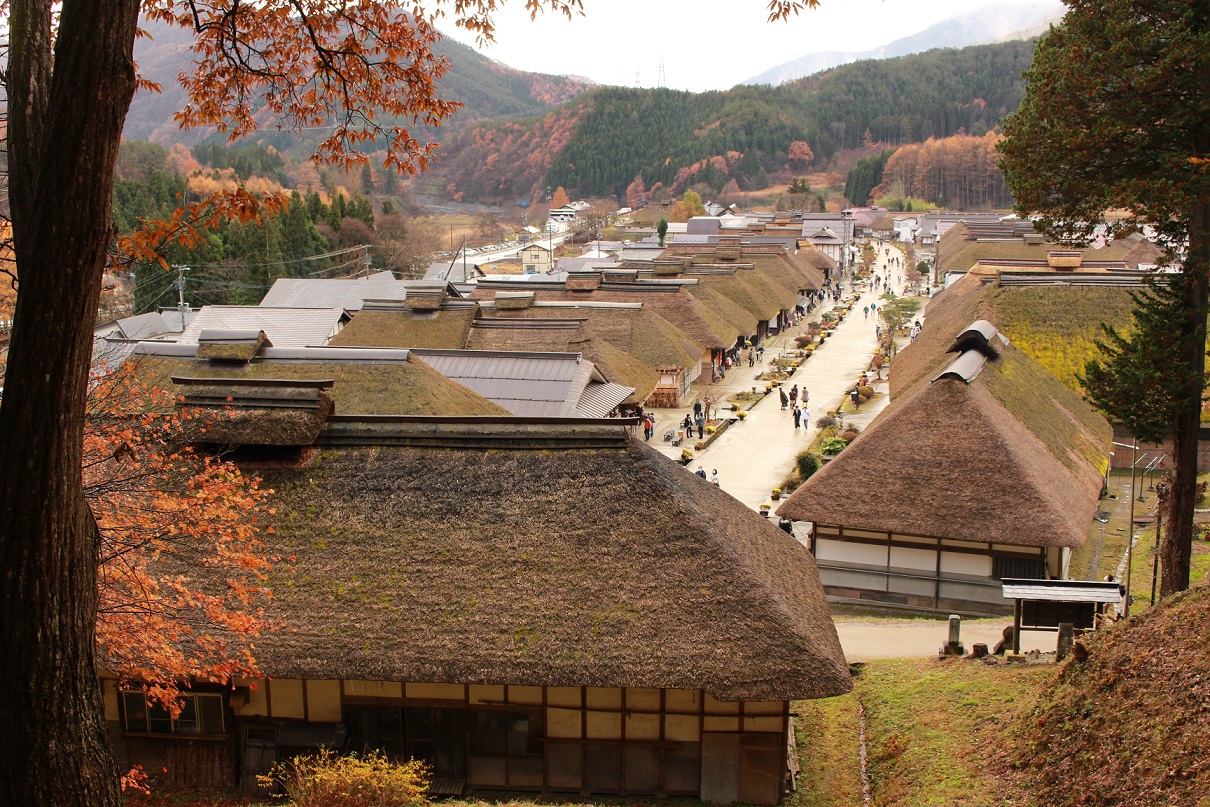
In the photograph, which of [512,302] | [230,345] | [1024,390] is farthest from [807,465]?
[230,345]

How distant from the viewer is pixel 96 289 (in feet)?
19.6

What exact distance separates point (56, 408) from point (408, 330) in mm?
33212

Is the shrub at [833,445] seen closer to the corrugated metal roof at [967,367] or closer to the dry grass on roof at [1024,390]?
the dry grass on roof at [1024,390]

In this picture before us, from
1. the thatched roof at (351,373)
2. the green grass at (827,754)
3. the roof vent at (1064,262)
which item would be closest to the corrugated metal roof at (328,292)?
the thatched roof at (351,373)

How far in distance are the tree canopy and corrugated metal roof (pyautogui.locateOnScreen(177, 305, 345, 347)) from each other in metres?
30.1

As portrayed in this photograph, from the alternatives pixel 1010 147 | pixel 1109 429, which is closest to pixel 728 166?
pixel 1109 429

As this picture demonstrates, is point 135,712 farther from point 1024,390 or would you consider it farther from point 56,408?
point 1024,390

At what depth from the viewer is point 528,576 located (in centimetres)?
1259

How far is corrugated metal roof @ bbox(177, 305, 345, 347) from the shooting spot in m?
39.3

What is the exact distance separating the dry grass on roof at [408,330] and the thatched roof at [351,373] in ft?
48.1

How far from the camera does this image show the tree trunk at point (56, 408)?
5730 mm

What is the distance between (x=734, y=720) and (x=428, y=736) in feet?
13.2

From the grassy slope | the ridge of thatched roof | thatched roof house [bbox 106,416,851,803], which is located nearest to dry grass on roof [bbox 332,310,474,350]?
the ridge of thatched roof

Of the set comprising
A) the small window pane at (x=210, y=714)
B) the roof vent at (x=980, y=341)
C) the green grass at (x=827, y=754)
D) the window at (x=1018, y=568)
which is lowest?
the green grass at (x=827, y=754)
